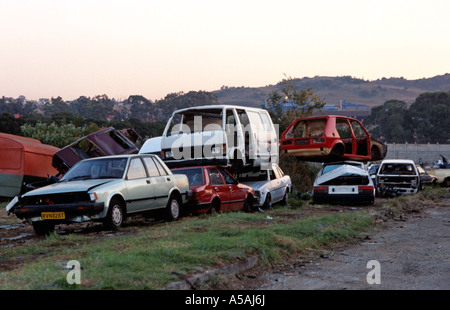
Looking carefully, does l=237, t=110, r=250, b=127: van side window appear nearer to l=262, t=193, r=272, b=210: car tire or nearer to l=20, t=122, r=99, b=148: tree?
l=262, t=193, r=272, b=210: car tire

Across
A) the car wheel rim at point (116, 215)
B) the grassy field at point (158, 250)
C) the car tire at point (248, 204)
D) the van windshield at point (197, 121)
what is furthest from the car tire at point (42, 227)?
the van windshield at point (197, 121)

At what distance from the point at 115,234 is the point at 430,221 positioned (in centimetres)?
823

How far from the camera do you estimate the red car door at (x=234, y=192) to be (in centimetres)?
1561

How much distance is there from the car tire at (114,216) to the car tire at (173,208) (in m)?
1.71

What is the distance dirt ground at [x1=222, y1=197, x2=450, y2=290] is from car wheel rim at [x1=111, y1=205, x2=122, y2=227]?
4083mm

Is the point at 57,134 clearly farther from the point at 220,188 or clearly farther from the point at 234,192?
the point at 220,188

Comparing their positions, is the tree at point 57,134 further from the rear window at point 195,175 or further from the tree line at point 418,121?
the tree line at point 418,121

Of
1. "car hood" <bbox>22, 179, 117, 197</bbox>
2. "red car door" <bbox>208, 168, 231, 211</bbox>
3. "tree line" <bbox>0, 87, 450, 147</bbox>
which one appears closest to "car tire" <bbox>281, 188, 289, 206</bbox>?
"red car door" <bbox>208, 168, 231, 211</bbox>

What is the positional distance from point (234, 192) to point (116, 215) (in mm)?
4832

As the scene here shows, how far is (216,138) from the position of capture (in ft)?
53.2

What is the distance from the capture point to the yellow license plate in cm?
1083

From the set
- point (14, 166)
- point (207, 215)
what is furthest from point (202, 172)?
point (14, 166)

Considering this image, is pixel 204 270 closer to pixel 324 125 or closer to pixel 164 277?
pixel 164 277
